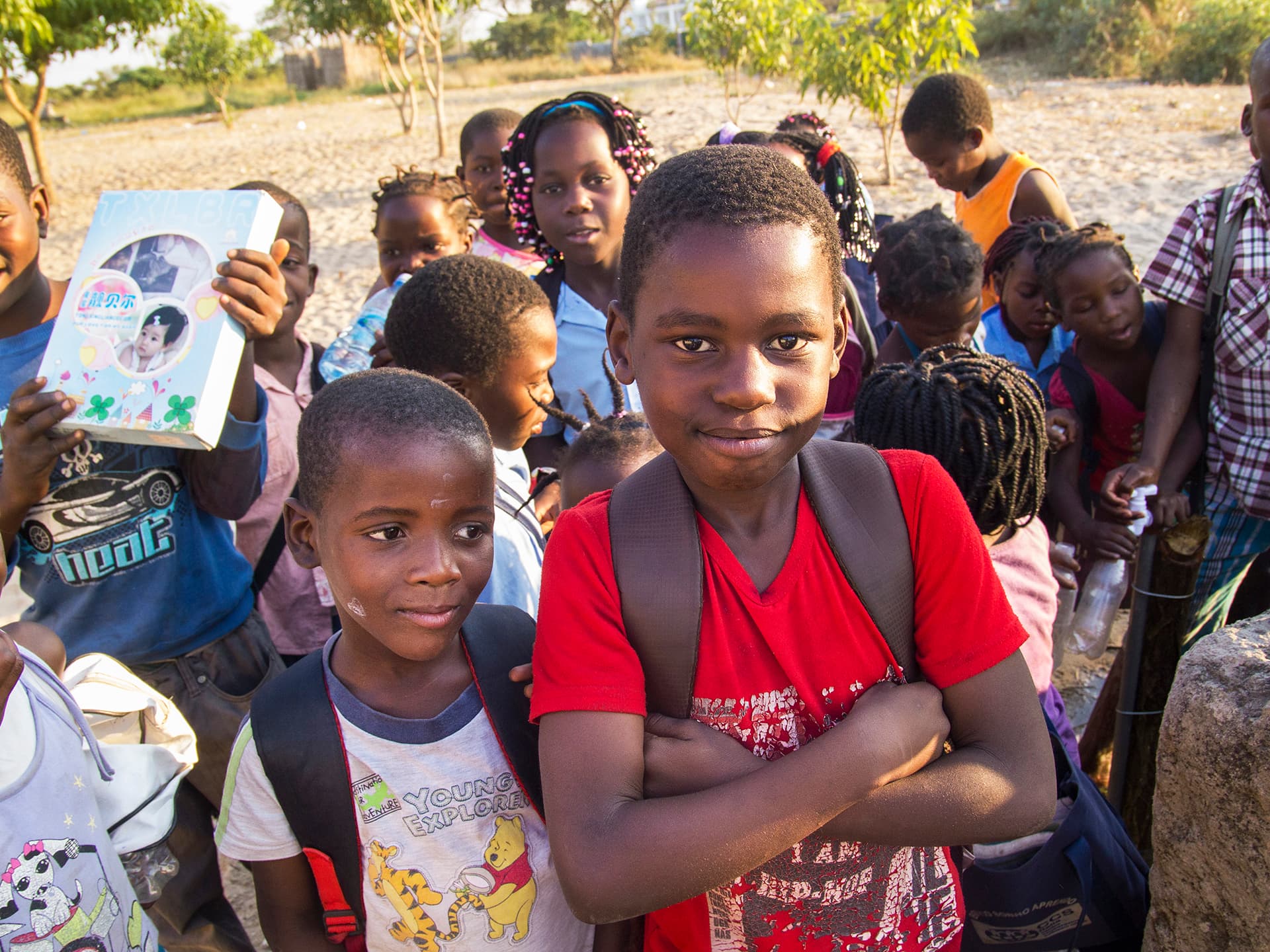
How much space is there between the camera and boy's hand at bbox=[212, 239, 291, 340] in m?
1.77

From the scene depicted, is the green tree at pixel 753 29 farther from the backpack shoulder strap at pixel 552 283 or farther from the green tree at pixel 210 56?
the green tree at pixel 210 56

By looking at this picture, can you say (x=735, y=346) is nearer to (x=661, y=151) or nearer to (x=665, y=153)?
(x=665, y=153)

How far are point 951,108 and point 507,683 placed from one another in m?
3.65

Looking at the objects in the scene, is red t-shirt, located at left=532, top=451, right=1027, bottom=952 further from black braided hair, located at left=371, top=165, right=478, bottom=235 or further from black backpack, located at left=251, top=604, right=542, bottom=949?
black braided hair, located at left=371, top=165, right=478, bottom=235

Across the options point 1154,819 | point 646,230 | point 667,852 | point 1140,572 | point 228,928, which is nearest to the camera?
point 667,852

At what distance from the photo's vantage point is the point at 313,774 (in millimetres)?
1400

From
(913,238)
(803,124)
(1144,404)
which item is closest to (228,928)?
(913,238)

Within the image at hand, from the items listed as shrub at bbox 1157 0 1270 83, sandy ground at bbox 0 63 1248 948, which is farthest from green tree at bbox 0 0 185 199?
shrub at bbox 1157 0 1270 83

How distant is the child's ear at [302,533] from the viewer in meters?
1.54

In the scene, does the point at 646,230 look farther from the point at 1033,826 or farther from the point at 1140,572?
the point at 1140,572

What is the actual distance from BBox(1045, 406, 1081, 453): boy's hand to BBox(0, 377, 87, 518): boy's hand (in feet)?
7.86

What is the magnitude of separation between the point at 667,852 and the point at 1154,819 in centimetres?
86

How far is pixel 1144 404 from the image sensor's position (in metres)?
2.81

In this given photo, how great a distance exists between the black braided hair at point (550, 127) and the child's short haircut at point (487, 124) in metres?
1.28
